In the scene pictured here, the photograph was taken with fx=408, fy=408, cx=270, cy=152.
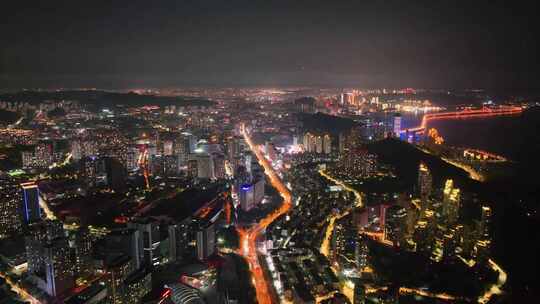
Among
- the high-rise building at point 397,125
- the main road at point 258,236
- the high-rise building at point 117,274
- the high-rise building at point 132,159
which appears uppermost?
the high-rise building at point 397,125

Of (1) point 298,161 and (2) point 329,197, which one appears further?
(1) point 298,161

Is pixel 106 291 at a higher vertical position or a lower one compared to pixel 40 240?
lower


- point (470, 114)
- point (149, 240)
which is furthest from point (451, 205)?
point (470, 114)

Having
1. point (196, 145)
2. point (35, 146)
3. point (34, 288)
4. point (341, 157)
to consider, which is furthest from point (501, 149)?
point (35, 146)

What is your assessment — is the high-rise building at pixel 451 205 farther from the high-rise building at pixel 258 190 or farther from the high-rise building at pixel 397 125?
the high-rise building at pixel 397 125

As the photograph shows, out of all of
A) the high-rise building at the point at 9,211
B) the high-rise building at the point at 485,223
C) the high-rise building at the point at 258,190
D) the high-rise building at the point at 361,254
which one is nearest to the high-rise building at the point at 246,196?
the high-rise building at the point at 258,190

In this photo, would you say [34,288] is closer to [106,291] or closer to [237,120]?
[106,291]

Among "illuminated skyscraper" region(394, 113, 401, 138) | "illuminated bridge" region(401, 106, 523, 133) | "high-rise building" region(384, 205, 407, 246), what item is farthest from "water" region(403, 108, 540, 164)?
"high-rise building" region(384, 205, 407, 246)
